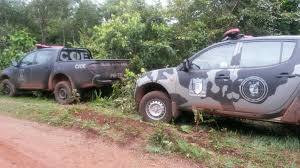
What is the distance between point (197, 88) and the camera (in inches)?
332

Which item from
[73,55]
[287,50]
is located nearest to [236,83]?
[287,50]

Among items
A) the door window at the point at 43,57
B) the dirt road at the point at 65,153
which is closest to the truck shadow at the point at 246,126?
the dirt road at the point at 65,153

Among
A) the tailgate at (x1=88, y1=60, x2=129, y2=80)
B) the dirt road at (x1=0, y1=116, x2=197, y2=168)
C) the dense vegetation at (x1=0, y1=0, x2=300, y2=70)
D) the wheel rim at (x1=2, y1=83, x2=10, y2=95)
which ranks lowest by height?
the dirt road at (x1=0, y1=116, x2=197, y2=168)

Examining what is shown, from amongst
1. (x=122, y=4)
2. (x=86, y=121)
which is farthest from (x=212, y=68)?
(x=122, y=4)

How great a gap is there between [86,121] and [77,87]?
3.11 metres

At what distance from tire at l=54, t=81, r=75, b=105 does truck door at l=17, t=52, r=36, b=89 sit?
1393mm

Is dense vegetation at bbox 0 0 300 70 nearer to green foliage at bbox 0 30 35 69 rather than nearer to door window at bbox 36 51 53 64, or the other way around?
door window at bbox 36 51 53 64

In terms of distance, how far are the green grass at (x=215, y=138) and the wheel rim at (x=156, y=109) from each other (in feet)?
1.29

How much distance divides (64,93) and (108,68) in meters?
1.44

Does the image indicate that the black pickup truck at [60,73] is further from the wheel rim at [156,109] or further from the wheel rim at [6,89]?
the wheel rim at [156,109]

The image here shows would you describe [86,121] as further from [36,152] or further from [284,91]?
[284,91]

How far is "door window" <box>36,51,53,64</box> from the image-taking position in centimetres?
1288

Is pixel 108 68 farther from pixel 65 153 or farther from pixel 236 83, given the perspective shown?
pixel 65 153

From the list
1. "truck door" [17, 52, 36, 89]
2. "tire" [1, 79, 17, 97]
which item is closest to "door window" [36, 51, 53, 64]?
"truck door" [17, 52, 36, 89]
